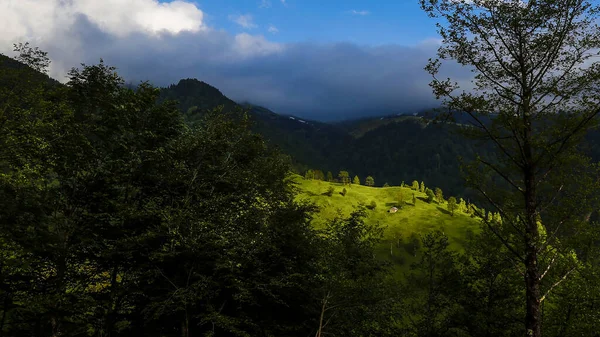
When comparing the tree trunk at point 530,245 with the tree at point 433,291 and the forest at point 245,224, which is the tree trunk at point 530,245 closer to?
the forest at point 245,224

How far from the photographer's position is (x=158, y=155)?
2820 centimetres

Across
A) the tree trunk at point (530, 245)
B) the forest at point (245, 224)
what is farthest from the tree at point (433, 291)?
the tree trunk at point (530, 245)

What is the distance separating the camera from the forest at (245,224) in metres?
17.2

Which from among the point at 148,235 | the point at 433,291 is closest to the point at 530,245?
the point at 433,291

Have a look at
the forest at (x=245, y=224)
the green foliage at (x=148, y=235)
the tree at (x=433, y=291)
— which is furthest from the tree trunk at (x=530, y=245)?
the tree at (x=433, y=291)

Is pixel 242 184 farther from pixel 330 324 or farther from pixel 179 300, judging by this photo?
pixel 330 324

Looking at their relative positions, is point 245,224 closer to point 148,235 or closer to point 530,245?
point 148,235

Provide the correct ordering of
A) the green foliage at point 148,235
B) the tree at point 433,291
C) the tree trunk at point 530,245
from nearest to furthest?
the tree trunk at point 530,245 → the green foliage at point 148,235 → the tree at point 433,291

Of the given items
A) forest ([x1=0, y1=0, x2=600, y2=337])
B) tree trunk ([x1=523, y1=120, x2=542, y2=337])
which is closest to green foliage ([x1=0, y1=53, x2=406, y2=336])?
forest ([x1=0, y1=0, x2=600, y2=337])

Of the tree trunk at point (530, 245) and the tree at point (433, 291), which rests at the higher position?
the tree trunk at point (530, 245)

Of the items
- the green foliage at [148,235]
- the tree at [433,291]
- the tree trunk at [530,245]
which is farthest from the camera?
the tree at [433,291]

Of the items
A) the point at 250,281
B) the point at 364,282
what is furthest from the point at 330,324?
the point at 250,281

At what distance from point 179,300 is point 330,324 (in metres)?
11.4

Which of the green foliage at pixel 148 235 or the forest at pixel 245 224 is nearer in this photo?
the forest at pixel 245 224
